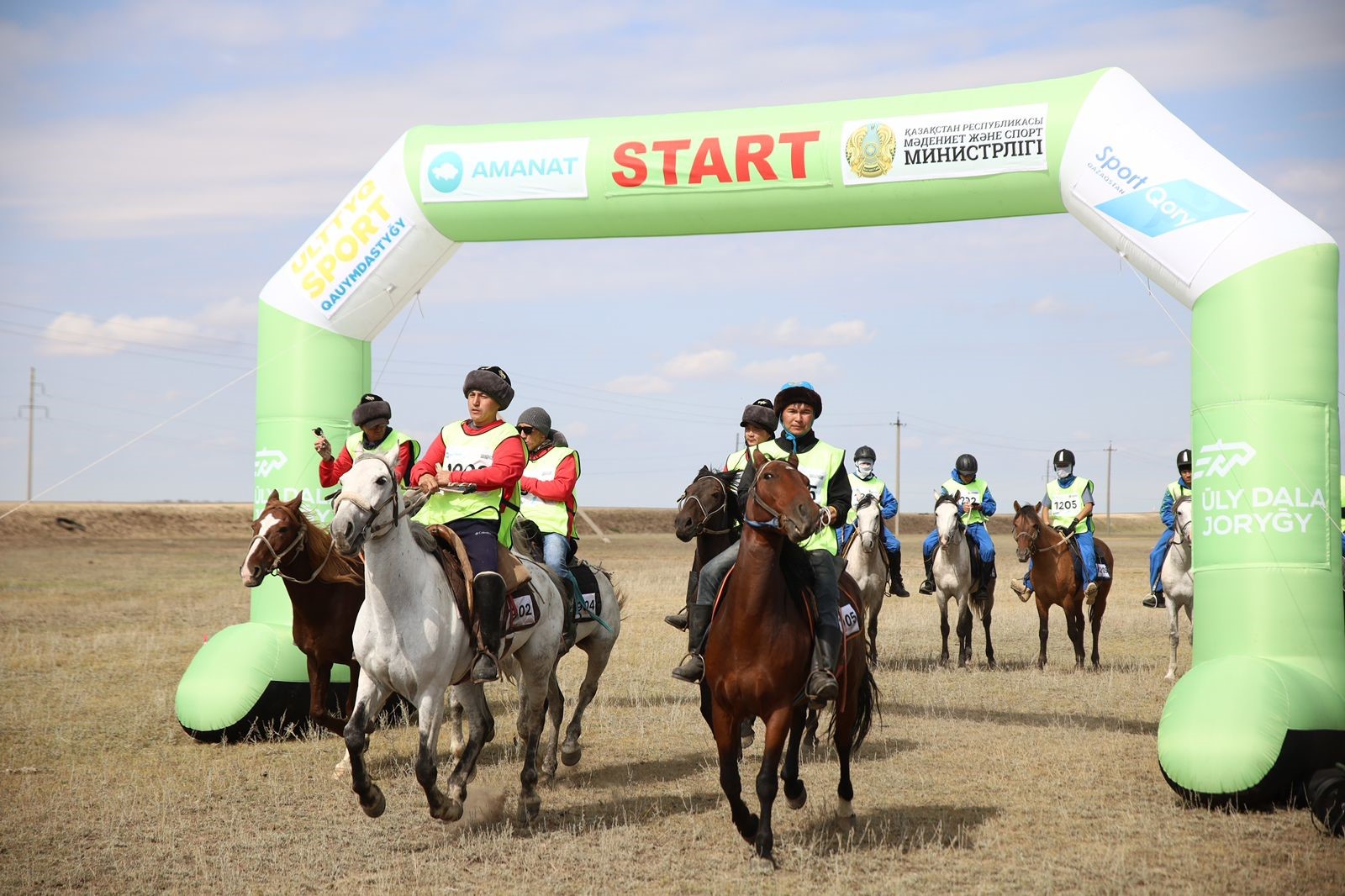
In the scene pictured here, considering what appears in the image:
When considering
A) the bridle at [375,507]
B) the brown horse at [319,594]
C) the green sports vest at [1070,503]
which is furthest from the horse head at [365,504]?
the green sports vest at [1070,503]

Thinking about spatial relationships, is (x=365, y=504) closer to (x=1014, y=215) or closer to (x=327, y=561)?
(x=327, y=561)

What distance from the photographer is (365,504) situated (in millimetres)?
7348

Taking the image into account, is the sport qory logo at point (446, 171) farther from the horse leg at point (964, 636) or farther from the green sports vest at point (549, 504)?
Answer: the horse leg at point (964, 636)

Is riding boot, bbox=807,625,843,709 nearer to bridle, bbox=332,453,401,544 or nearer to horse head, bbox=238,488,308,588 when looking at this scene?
bridle, bbox=332,453,401,544

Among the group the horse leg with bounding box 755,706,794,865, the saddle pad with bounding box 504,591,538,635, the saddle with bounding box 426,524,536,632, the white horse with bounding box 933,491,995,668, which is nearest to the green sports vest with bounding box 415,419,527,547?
the saddle with bounding box 426,524,536,632

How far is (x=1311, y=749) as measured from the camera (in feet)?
27.6

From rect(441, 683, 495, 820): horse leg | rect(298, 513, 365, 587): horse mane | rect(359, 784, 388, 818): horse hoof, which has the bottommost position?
→ rect(359, 784, 388, 818): horse hoof

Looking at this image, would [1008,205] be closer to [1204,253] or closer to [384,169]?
[1204,253]

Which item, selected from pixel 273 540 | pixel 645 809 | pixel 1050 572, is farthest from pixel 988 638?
pixel 273 540

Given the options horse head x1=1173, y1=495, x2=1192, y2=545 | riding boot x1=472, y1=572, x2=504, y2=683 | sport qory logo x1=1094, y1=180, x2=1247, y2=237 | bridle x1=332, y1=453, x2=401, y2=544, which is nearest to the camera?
bridle x1=332, y1=453, x2=401, y2=544

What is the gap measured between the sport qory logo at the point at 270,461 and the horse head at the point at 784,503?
5.78m

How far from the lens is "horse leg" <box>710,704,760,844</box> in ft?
24.1

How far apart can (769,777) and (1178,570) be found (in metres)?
10.3

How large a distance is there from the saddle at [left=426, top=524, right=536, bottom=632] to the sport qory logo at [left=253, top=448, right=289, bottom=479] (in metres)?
3.51
